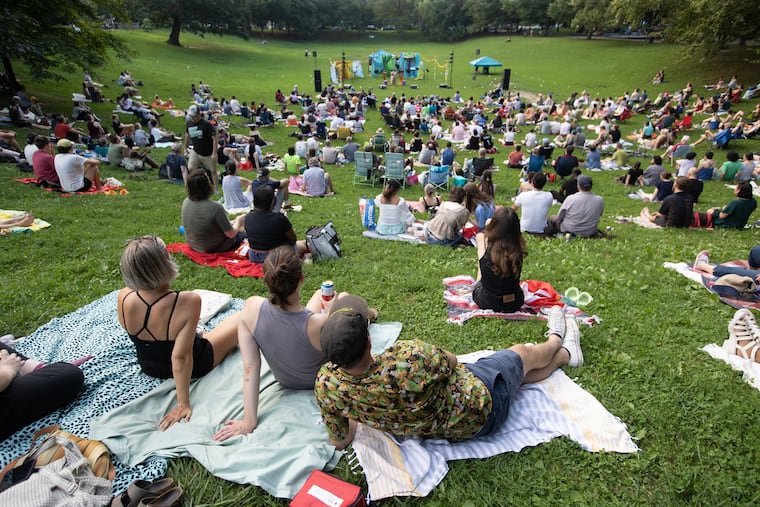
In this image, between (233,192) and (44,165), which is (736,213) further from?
(44,165)

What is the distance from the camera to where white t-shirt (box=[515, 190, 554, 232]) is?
293 inches

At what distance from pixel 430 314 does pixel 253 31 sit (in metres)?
73.1

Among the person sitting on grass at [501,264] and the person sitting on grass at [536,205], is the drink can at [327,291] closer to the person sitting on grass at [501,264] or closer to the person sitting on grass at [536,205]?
the person sitting on grass at [501,264]

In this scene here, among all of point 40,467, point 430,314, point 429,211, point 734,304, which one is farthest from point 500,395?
point 429,211

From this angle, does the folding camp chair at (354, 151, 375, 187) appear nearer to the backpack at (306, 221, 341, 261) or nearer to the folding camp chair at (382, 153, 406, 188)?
the folding camp chair at (382, 153, 406, 188)

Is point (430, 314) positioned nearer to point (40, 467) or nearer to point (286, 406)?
point (286, 406)

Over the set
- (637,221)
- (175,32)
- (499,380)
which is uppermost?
(175,32)

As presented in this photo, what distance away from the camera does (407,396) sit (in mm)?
2443

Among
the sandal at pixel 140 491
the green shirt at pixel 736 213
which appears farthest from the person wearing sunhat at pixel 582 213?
the sandal at pixel 140 491

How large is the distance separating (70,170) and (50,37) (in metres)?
9.51

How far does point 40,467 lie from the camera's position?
7.82 ft

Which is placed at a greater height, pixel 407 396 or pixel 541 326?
pixel 407 396

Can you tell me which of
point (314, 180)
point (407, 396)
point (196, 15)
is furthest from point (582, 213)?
point (196, 15)

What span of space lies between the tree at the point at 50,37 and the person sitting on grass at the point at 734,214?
19608 mm
